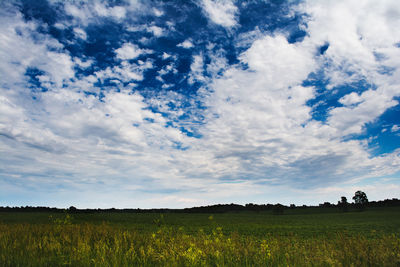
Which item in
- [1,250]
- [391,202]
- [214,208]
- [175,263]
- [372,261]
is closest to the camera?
[175,263]

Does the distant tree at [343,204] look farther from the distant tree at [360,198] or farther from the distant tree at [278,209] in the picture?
the distant tree at [278,209]

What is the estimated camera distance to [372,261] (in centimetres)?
598

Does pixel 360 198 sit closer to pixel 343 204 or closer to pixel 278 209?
pixel 343 204

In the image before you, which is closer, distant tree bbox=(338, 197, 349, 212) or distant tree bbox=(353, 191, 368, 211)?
distant tree bbox=(338, 197, 349, 212)

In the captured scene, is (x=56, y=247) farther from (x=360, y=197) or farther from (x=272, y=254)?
(x=360, y=197)

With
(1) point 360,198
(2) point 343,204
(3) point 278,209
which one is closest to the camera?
(3) point 278,209

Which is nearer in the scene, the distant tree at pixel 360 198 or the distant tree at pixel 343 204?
the distant tree at pixel 343 204

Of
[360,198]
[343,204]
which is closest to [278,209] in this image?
[343,204]

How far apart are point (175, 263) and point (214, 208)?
15156 cm

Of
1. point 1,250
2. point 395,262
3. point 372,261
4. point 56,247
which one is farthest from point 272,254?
point 1,250

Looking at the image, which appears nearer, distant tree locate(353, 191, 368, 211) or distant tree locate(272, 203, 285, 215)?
distant tree locate(272, 203, 285, 215)

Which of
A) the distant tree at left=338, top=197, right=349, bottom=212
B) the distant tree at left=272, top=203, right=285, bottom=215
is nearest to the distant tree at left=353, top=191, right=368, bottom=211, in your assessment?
A: the distant tree at left=338, top=197, right=349, bottom=212

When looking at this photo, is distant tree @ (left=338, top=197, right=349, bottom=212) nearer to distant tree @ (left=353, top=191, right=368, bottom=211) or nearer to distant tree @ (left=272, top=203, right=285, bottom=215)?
distant tree @ (left=353, top=191, right=368, bottom=211)

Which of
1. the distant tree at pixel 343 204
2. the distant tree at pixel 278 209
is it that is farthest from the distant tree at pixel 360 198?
the distant tree at pixel 278 209
